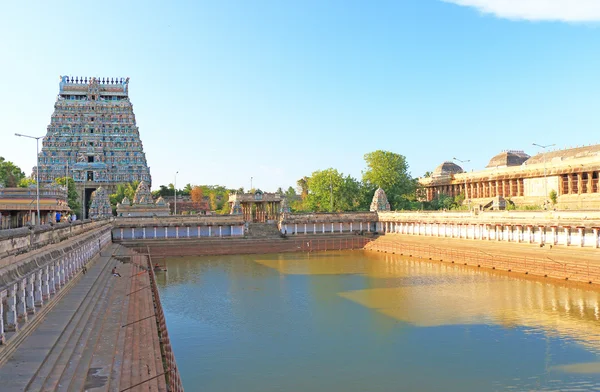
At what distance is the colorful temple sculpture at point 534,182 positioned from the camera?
79000 millimetres

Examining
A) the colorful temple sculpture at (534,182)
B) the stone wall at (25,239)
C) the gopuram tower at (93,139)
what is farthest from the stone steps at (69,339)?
the gopuram tower at (93,139)

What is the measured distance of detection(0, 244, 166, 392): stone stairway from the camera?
47.9 ft

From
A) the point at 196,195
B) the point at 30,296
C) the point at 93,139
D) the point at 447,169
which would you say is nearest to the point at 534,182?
the point at 447,169

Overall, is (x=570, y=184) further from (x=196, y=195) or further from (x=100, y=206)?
(x=196, y=195)

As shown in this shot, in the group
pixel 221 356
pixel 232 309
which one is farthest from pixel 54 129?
pixel 221 356

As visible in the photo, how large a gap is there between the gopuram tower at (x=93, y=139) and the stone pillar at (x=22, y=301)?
4325 inches

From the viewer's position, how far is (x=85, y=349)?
1862 centimetres

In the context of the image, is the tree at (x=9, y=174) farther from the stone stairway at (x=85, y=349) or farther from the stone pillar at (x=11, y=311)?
the stone pillar at (x=11, y=311)

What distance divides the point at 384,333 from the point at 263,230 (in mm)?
57156

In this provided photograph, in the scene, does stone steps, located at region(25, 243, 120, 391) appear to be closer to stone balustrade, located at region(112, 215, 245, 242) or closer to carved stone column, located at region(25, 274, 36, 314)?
carved stone column, located at region(25, 274, 36, 314)

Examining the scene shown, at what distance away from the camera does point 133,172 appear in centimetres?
12925

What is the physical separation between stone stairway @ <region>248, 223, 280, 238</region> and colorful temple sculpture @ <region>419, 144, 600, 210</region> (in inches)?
1225

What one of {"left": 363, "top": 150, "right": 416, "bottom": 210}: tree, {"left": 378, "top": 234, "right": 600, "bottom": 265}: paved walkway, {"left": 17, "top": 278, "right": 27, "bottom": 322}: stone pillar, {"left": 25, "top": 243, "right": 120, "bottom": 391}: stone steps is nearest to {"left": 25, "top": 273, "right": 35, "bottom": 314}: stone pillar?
{"left": 17, "top": 278, "right": 27, "bottom": 322}: stone pillar

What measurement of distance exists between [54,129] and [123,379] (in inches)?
5021
